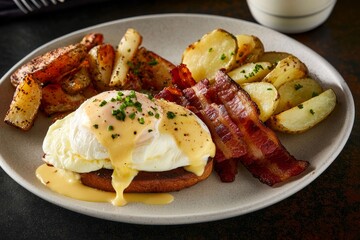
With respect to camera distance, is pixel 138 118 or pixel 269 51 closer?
pixel 138 118

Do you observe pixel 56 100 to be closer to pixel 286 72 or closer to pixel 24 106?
pixel 24 106

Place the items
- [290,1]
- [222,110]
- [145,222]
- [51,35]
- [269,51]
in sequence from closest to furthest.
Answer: [145,222] → [222,110] → [269,51] → [290,1] → [51,35]

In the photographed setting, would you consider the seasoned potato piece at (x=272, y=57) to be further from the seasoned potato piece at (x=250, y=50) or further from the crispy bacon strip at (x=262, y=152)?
the crispy bacon strip at (x=262, y=152)

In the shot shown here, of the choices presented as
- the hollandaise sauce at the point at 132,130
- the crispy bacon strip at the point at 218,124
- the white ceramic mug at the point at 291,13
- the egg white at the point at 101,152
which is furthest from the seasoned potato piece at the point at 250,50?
the egg white at the point at 101,152

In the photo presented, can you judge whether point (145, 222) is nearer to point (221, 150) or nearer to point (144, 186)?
point (144, 186)

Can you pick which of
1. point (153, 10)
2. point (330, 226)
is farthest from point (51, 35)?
point (330, 226)

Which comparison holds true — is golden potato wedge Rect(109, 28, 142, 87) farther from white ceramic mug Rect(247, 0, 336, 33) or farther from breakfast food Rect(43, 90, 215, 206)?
white ceramic mug Rect(247, 0, 336, 33)

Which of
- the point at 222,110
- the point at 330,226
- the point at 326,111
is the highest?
the point at 222,110
